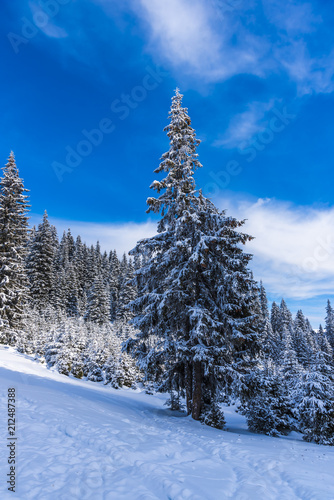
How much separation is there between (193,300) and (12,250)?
18.0 m

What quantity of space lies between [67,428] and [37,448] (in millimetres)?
1531

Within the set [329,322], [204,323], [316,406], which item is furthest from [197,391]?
[329,322]

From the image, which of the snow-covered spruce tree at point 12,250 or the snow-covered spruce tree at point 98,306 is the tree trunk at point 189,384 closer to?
the snow-covered spruce tree at point 12,250

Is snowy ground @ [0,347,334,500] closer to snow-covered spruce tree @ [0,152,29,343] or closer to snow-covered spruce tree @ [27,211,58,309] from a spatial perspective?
snow-covered spruce tree @ [0,152,29,343]

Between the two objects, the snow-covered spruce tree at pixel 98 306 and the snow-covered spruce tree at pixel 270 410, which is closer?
the snow-covered spruce tree at pixel 270 410

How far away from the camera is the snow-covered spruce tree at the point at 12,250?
21922mm

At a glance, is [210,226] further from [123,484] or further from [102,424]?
[123,484]

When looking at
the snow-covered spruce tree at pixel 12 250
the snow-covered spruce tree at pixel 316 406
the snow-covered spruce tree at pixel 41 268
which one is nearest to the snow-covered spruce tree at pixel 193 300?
the snow-covered spruce tree at pixel 316 406

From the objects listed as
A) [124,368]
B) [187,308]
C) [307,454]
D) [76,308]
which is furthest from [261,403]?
[76,308]

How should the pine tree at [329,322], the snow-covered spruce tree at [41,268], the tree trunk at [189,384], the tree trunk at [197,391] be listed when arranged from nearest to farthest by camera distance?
the tree trunk at [197,391]
the tree trunk at [189,384]
the snow-covered spruce tree at [41,268]
the pine tree at [329,322]

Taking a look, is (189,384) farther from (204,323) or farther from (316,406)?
(316,406)

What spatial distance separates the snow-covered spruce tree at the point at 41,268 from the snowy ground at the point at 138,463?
3579cm

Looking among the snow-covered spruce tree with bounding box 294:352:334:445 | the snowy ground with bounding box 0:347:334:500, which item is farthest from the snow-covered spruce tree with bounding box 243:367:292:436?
the snowy ground with bounding box 0:347:334:500

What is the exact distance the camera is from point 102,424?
8.34 metres
